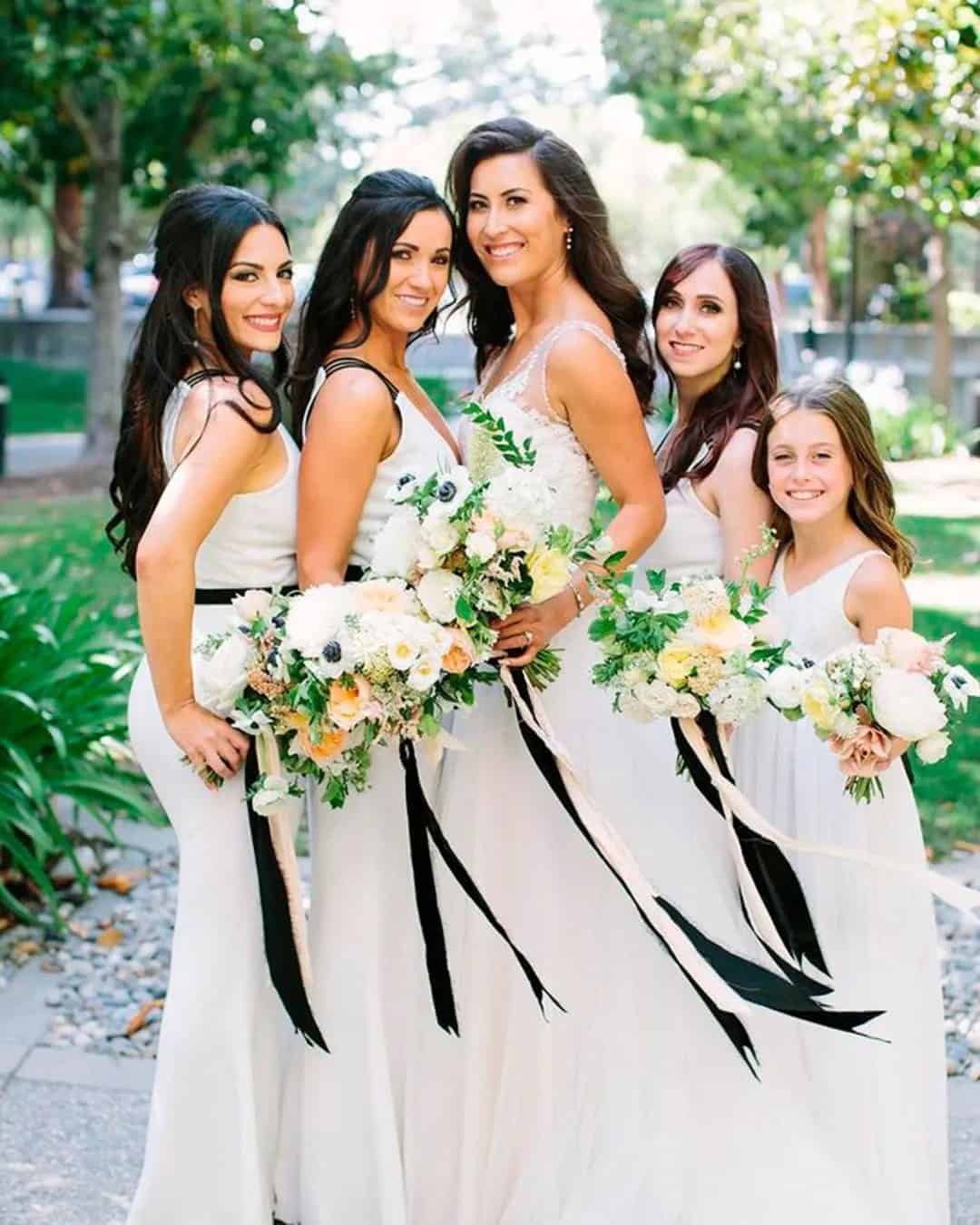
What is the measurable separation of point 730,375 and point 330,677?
1.46m

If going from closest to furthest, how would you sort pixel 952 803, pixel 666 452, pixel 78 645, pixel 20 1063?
pixel 666 452 < pixel 20 1063 < pixel 78 645 < pixel 952 803

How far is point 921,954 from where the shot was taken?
359 cm

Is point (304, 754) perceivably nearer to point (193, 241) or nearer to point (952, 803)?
point (193, 241)

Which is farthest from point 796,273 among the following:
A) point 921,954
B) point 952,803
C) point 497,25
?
point 921,954

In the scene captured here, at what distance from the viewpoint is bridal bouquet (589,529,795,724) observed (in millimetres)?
3115

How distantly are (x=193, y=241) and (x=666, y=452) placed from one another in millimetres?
1241

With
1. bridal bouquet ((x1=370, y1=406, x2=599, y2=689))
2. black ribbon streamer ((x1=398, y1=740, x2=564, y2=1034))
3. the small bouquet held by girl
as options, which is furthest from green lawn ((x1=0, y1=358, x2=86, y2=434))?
the small bouquet held by girl

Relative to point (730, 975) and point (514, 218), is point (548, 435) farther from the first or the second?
point (730, 975)

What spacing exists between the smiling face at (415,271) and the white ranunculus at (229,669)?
0.83m

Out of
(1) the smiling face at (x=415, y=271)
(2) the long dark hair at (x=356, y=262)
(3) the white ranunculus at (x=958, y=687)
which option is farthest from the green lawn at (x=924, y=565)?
(2) the long dark hair at (x=356, y=262)

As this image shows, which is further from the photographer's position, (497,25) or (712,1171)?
(497,25)

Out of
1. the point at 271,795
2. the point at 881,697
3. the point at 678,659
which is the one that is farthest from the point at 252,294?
the point at 881,697

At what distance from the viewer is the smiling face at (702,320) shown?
3.78 meters

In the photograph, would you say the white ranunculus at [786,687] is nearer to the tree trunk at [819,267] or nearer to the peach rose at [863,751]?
the peach rose at [863,751]
